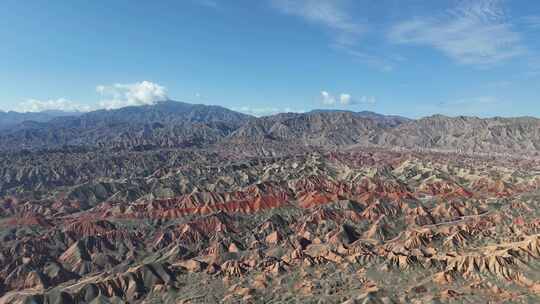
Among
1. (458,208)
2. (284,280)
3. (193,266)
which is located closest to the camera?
(284,280)

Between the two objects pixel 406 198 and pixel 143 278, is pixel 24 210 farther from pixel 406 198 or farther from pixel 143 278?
pixel 406 198

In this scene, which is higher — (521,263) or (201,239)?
(521,263)

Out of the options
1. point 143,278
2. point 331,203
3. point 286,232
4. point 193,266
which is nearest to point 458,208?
point 331,203

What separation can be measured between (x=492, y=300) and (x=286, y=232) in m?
78.6

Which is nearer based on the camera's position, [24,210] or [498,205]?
[498,205]

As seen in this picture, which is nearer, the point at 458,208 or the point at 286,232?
the point at 286,232

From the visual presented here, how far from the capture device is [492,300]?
256ft

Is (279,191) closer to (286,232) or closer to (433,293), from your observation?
(286,232)

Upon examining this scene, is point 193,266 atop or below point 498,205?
below

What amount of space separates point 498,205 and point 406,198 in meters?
33.1

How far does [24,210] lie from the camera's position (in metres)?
182

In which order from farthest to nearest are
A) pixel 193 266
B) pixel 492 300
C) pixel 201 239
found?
pixel 201 239 → pixel 193 266 → pixel 492 300

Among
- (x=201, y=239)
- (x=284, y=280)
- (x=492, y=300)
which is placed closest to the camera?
(x=492, y=300)

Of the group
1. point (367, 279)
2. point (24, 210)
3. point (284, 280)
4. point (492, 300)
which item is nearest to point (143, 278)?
point (284, 280)
